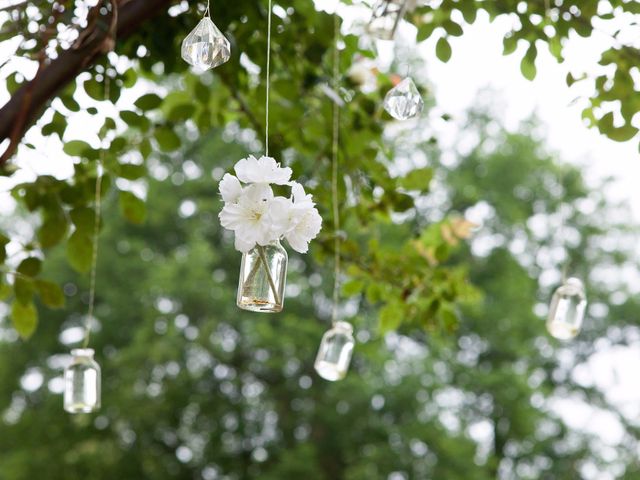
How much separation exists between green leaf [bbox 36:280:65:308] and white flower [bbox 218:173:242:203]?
0.82 meters

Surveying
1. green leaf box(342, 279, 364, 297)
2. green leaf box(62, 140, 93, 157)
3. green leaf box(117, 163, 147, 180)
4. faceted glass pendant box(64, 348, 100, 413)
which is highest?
green leaf box(62, 140, 93, 157)

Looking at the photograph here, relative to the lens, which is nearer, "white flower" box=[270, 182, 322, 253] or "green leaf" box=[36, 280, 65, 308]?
"white flower" box=[270, 182, 322, 253]

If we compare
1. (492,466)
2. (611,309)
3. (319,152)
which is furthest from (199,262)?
(319,152)

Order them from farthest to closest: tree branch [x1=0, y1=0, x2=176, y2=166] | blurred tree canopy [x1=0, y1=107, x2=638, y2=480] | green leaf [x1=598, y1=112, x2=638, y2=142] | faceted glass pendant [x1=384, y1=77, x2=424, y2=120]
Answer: blurred tree canopy [x1=0, y1=107, x2=638, y2=480] < green leaf [x1=598, y1=112, x2=638, y2=142] < tree branch [x1=0, y1=0, x2=176, y2=166] < faceted glass pendant [x1=384, y1=77, x2=424, y2=120]

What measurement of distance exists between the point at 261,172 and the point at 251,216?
43 millimetres

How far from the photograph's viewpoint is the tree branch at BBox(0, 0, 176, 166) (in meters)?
1.31

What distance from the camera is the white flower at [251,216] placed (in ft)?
3.14

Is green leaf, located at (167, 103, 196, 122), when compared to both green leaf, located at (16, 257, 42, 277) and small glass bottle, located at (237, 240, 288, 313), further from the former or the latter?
small glass bottle, located at (237, 240, 288, 313)

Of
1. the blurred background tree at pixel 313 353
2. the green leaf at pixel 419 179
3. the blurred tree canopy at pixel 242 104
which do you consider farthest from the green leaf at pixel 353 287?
the blurred background tree at pixel 313 353

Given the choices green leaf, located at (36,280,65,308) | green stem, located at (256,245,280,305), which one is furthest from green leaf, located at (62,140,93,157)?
green stem, located at (256,245,280,305)

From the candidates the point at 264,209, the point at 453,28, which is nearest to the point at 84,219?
the point at 453,28

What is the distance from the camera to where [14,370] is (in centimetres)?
813

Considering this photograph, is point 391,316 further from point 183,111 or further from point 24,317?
point 24,317

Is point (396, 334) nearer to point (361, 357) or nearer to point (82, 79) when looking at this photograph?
point (361, 357)
